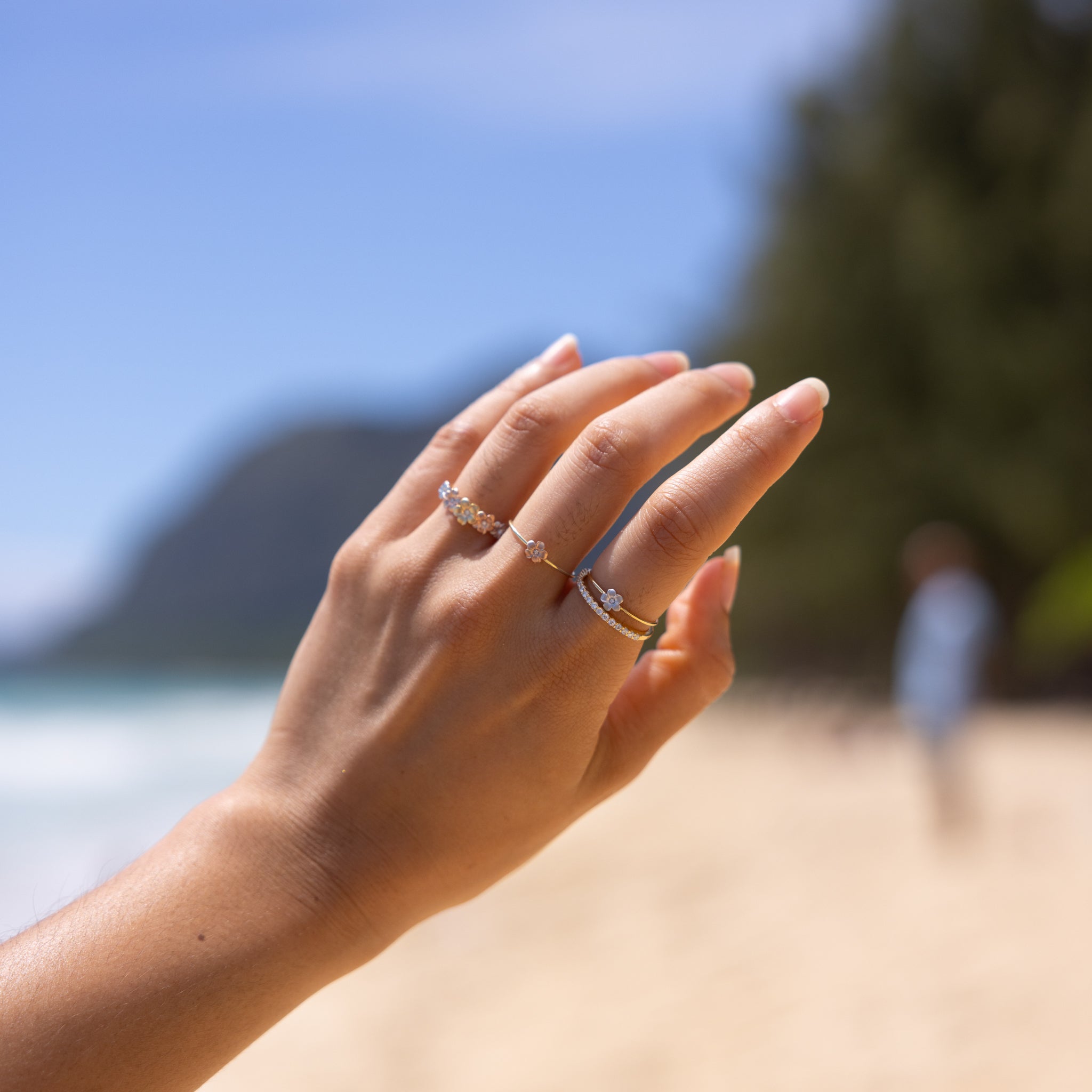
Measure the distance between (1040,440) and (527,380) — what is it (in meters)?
15.7

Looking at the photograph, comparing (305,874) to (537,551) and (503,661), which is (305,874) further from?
(537,551)

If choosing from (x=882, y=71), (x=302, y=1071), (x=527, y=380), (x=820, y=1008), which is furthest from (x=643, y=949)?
(x=882, y=71)

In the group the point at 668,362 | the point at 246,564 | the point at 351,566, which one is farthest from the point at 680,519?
the point at 246,564

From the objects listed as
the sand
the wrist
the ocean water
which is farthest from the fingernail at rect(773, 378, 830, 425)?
the sand

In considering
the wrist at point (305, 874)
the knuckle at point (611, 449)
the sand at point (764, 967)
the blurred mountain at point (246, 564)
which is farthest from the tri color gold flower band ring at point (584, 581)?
the blurred mountain at point (246, 564)

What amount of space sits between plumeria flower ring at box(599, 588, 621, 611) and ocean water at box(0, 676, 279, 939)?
2.30 ft

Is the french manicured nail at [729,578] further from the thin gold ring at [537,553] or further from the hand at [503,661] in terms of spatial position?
the thin gold ring at [537,553]

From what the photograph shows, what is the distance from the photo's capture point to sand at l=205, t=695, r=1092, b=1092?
13.6 ft

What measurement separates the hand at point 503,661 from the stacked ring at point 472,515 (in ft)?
0.04

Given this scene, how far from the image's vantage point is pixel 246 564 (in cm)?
5534

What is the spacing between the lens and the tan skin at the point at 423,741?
1050mm

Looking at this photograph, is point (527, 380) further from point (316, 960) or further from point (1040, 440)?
point (1040, 440)

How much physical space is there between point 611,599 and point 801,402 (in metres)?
0.30

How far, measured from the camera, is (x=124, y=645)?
52.8m
